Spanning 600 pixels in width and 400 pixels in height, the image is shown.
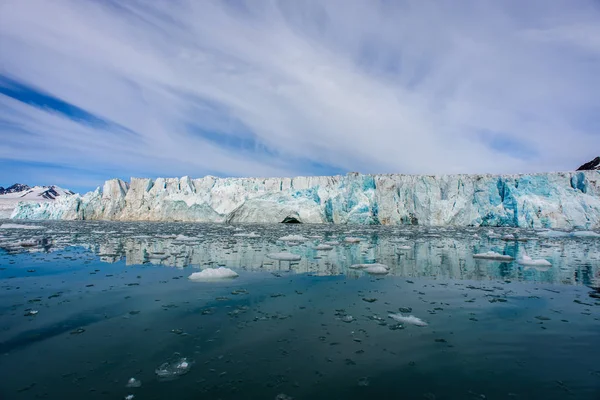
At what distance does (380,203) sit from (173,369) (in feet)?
113

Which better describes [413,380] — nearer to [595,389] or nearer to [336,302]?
[595,389]

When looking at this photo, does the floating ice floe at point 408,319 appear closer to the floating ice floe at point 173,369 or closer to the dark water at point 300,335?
the dark water at point 300,335

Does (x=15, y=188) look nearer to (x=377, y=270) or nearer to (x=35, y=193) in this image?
(x=35, y=193)

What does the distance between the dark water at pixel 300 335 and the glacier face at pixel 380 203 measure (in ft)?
89.3

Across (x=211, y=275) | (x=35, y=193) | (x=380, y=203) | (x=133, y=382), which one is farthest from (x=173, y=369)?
(x=35, y=193)

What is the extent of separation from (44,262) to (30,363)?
302 inches

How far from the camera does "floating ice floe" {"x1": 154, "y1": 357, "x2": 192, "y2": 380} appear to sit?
120 inches

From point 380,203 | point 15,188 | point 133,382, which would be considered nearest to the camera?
point 133,382

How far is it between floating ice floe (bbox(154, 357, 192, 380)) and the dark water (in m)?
0.05

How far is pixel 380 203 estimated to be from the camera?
36062mm

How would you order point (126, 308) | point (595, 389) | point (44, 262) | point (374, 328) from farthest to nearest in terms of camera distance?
point (44, 262) → point (126, 308) → point (374, 328) → point (595, 389)

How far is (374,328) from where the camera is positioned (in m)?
4.31

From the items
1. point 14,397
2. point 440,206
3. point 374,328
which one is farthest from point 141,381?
point 440,206

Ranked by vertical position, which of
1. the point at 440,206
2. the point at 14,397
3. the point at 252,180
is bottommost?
the point at 14,397
